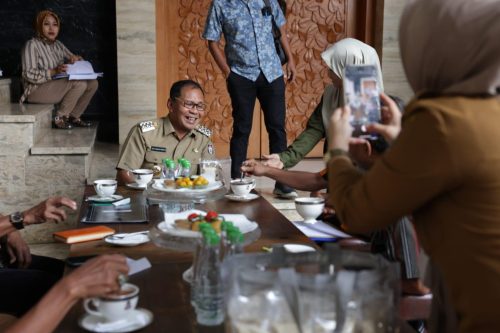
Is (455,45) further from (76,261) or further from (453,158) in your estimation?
(76,261)

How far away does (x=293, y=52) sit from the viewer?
5766mm

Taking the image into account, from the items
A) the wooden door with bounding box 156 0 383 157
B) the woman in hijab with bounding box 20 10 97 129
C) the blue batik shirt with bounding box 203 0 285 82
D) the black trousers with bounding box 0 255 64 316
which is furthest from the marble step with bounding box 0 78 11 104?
the black trousers with bounding box 0 255 64 316

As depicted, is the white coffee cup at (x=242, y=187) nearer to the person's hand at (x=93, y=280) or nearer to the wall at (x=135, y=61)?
the person's hand at (x=93, y=280)

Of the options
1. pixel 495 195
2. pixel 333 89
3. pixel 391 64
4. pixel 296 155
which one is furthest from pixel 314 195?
pixel 391 64

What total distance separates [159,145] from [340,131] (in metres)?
2.04

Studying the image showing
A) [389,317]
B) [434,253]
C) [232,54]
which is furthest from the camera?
[232,54]

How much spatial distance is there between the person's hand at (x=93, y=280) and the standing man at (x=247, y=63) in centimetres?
298

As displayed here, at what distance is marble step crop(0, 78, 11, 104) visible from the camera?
5.17m

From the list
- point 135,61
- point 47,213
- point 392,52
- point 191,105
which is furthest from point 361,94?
point 392,52

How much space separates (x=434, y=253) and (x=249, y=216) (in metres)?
1.12

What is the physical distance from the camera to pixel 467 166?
3.38 ft

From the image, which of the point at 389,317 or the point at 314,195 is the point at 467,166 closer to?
the point at 389,317

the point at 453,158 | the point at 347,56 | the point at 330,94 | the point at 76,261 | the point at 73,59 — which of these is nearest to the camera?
the point at 453,158

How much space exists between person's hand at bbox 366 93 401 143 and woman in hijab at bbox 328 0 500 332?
0.20 m
